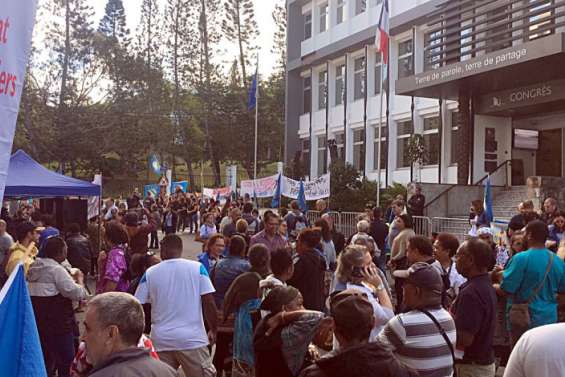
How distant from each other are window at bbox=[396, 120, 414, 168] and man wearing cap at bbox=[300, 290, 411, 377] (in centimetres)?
2819

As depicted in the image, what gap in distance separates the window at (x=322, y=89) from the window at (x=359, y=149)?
153 inches

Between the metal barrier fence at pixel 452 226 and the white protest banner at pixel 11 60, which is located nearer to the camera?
the white protest banner at pixel 11 60

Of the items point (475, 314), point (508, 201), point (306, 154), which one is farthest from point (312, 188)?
point (306, 154)

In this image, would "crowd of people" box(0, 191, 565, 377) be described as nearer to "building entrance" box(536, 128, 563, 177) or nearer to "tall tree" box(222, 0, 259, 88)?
"building entrance" box(536, 128, 563, 177)

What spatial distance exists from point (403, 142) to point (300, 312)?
1106 inches

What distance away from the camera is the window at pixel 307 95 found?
4025cm

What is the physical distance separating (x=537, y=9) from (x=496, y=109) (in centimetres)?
423

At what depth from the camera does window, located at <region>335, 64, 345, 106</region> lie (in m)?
36.8

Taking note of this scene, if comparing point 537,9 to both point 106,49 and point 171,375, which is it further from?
point 106,49

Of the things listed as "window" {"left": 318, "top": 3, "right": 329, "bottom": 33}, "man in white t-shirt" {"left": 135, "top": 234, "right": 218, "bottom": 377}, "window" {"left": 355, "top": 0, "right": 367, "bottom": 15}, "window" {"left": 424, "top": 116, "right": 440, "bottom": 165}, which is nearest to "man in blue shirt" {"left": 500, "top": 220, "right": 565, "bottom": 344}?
"man in white t-shirt" {"left": 135, "top": 234, "right": 218, "bottom": 377}

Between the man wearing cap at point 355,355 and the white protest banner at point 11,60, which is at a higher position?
the white protest banner at point 11,60

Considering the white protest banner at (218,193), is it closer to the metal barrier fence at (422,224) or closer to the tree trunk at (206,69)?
the metal barrier fence at (422,224)

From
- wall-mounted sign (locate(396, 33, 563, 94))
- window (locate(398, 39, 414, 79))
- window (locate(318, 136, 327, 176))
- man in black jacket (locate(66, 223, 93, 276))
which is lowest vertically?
man in black jacket (locate(66, 223, 93, 276))

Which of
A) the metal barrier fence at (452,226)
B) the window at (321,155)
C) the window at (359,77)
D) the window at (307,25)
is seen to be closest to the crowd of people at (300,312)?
the metal barrier fence at (452,226)
